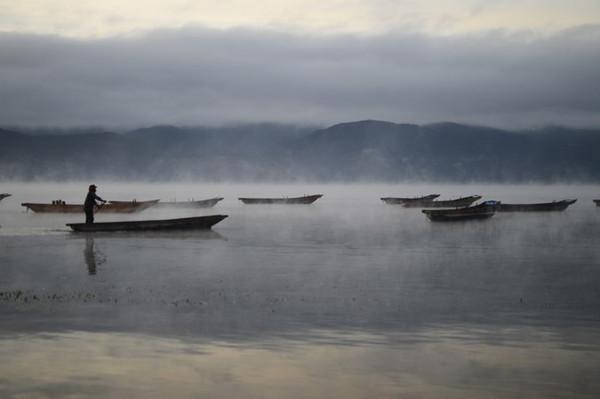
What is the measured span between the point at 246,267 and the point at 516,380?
19.0 m

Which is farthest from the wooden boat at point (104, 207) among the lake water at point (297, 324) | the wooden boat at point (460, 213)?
the lake water at point (297, 324)

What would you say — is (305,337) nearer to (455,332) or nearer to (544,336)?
(455,332)

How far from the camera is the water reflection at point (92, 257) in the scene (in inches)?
1200

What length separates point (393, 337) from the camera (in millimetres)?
16641

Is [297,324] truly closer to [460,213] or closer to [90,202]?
Answer: [90,202]

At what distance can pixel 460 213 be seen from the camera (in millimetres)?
63844

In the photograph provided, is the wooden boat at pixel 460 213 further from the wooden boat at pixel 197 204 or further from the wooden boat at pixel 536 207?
the wooden boat at pixel 197 204

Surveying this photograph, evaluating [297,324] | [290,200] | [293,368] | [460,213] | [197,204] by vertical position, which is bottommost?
[293,368]

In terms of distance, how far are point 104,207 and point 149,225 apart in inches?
1123

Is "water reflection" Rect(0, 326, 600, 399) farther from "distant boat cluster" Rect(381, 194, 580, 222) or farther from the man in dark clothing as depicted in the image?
"distant boat cluster" Rect(381, 194, 580, 222)

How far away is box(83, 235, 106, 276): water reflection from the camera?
30.5 metres

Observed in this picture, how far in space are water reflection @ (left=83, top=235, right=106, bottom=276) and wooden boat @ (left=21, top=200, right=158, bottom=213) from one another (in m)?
27.2

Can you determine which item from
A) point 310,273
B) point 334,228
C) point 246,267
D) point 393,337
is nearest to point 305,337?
point 393,337

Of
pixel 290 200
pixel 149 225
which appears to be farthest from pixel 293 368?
pixel 290 200
